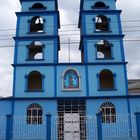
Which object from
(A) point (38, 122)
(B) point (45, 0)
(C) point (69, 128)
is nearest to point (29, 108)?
(A) point (38, 122)

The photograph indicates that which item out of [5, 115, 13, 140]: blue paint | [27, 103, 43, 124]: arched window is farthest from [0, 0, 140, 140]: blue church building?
[5, 115, 13, 140]: blue paint

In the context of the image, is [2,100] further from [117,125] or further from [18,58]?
[117,125]

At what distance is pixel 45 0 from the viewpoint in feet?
79.1

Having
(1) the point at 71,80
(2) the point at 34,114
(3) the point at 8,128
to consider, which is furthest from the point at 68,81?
(3) the point at 8,128

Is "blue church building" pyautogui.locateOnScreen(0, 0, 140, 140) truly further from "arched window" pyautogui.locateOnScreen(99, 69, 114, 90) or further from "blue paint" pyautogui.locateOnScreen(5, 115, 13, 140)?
"blue paint" pyautogui.locateOnScreen(5, 115, 13, 140)

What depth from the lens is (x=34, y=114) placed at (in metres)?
21.6

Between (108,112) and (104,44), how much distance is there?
17.6 ft

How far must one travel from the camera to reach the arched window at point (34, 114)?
21.3m

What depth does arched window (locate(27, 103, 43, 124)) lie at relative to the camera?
69.8 feet

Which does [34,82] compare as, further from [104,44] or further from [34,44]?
[104,44]

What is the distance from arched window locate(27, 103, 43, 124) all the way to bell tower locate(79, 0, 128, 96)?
4.09 meters

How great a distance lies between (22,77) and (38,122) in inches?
130

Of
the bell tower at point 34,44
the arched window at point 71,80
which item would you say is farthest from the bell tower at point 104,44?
the bell tower at point 34,44

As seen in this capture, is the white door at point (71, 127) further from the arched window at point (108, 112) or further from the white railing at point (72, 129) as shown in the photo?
the arched window at point (108, 112)
